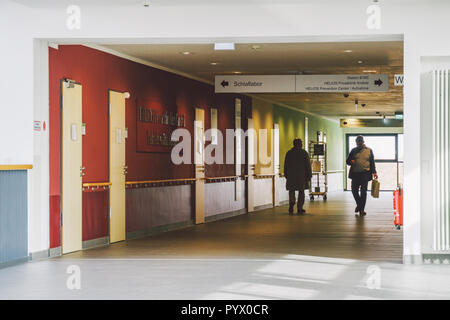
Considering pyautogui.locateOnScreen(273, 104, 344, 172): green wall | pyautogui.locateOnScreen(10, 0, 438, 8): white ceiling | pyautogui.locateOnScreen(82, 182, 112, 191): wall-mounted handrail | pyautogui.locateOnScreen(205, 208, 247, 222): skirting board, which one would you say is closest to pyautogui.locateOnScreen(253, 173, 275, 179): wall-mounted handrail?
pyautogui.locateOnScreen(205, 208, 247, 222): skirting board

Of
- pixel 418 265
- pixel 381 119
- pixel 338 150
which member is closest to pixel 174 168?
pixel 418 265

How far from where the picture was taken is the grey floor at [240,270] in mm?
6363

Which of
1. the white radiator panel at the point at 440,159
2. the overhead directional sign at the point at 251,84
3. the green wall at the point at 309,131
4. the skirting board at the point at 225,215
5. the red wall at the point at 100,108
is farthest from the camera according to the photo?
the green wall at the point at 309,131

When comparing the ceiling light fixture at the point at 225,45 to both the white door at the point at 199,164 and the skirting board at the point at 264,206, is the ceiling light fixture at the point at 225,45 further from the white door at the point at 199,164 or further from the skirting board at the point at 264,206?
the skirting board at the point at 264,206

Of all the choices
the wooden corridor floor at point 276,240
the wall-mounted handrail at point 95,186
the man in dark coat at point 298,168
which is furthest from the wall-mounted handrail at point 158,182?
the man in dark coat at point 298,168

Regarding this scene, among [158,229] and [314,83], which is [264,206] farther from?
[158,229]

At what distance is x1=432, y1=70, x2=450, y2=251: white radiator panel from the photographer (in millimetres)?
8234

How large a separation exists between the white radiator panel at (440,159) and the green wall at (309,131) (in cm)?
1182

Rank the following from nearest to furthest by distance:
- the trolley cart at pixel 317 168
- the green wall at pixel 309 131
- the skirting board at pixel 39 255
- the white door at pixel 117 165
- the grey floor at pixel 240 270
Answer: the grey floor at pixel 240 270 < the skirting board at pixel 39 255 < the white door at pixel 117 165 < the green wall at pixel 309 131 < the trolley cart at pixel 317 168

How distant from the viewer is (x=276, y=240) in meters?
10.9

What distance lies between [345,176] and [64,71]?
2389 cm

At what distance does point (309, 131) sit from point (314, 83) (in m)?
12.4

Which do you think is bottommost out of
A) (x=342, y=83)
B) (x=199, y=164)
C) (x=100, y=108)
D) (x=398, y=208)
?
(x=398, y=208)

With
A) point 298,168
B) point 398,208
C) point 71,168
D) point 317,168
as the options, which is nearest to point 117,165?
point 71,168
